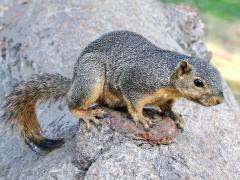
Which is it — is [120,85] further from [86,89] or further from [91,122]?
[91,122]

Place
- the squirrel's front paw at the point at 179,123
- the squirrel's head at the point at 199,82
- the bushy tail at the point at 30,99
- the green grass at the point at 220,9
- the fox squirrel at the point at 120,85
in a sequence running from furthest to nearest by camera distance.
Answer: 1. the green grass at the point at 220,9
2. the bushy tail at the point at 30,99
3. the squirrel's front paw at the point at 179,123
4. the fox squirrel at the point at 120,85
5. the squirrel's head at the point at 199,82

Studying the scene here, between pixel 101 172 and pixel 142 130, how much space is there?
14.6 inches

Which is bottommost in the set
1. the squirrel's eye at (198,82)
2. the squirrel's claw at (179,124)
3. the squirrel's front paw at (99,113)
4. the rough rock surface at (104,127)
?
the rough rock surface at (104,127)

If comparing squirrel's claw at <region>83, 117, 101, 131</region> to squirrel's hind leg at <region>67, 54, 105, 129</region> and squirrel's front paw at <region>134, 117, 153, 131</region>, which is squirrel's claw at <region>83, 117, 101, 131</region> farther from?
squirrel's front paw at <region>134, 117, 153, 131</region>

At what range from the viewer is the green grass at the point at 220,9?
577 inches

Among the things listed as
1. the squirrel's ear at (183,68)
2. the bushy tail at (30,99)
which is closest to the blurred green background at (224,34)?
the bushy tail at (30,99)

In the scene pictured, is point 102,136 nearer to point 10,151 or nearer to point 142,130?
point 142,130

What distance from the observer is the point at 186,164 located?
441 centimetres

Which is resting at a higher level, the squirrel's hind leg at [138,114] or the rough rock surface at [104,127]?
the squirrel's hind leg at [138,114]

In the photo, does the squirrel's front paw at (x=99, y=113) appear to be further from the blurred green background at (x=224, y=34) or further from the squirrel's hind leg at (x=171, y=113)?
the blurred green background at (x=224, y=34)

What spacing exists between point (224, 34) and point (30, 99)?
8.83 metres

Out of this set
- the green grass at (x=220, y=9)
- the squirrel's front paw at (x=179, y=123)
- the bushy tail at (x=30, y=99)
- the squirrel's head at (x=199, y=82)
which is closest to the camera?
the squirrel's head at (x=199, y=82)

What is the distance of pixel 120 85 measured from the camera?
4727mm

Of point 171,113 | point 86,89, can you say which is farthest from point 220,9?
point 86,89
